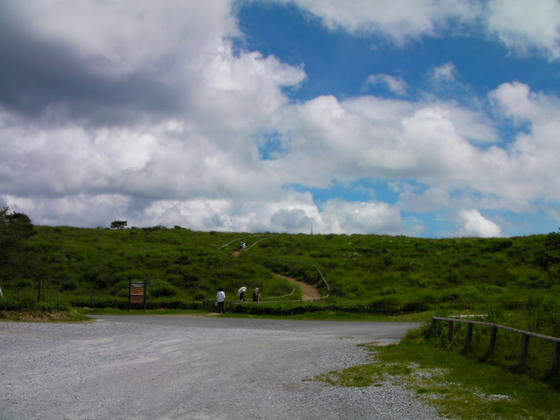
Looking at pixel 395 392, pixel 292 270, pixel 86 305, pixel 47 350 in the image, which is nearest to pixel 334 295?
pixel 292 270

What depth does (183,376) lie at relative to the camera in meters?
11.1

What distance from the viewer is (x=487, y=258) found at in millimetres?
48125

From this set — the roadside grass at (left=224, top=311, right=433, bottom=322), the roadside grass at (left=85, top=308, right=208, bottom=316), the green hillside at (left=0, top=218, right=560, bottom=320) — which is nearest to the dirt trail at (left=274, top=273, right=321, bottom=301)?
the green hillside at (left=0, top=218, right=560, bottom=320)

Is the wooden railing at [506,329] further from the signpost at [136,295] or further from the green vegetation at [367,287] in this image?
the signpost at [136,295]

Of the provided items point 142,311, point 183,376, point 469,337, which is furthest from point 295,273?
point 183,376

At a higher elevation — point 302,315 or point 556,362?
point 556,362

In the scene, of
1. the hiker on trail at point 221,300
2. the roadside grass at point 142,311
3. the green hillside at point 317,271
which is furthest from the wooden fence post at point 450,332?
the roadside grass at point 142,311

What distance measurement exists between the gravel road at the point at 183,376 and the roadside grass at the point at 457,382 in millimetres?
449

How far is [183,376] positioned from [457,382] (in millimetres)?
5579

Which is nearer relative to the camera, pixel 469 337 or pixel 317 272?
pixel 469 337

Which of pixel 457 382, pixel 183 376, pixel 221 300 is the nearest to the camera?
pixel 457 382

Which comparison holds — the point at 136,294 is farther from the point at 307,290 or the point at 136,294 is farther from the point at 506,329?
the point at 506,329

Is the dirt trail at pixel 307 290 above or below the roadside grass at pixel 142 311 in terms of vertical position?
above

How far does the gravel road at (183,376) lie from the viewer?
8.32 meters
